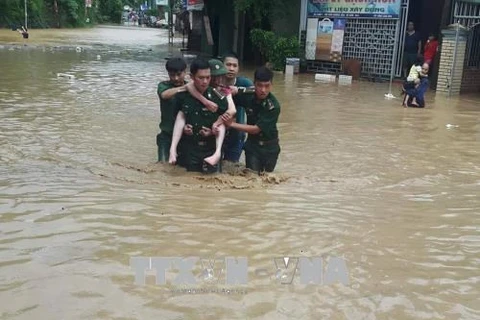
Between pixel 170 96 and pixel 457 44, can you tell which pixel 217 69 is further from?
pixel 457 44

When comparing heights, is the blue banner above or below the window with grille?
above

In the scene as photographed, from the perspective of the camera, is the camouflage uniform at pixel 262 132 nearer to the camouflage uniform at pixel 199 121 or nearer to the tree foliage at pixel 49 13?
the camouflage uniform at pixel 199 121

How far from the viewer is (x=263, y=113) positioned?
5930 mm

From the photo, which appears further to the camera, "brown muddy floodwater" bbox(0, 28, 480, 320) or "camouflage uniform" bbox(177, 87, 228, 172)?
"camouflage uniform" bbox(177, 87, 228, 172)

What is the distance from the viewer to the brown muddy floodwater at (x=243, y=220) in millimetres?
3488

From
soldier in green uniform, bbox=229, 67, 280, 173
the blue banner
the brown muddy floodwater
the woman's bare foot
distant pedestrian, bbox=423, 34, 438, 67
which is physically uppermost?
the blue banner

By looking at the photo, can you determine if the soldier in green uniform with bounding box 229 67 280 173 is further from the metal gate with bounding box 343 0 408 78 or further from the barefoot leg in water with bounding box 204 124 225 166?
the metal gate with bounding box 343 0 408 78

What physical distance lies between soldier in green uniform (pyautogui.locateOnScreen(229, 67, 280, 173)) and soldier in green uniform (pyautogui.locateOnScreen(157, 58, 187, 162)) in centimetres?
63

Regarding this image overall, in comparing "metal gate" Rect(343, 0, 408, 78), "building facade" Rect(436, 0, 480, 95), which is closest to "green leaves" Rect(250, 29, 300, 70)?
"metal gate" Rect(343, 0, 408, 78)

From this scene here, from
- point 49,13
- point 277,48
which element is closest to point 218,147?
point 277,48

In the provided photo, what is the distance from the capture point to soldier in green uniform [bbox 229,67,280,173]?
19.0 ft

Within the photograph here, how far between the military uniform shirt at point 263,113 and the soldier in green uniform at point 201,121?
34 centimetres

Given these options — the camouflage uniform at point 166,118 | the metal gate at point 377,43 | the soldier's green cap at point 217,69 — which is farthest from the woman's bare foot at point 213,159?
the metal gate at point 377,43

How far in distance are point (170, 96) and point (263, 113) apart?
3.11 feet
